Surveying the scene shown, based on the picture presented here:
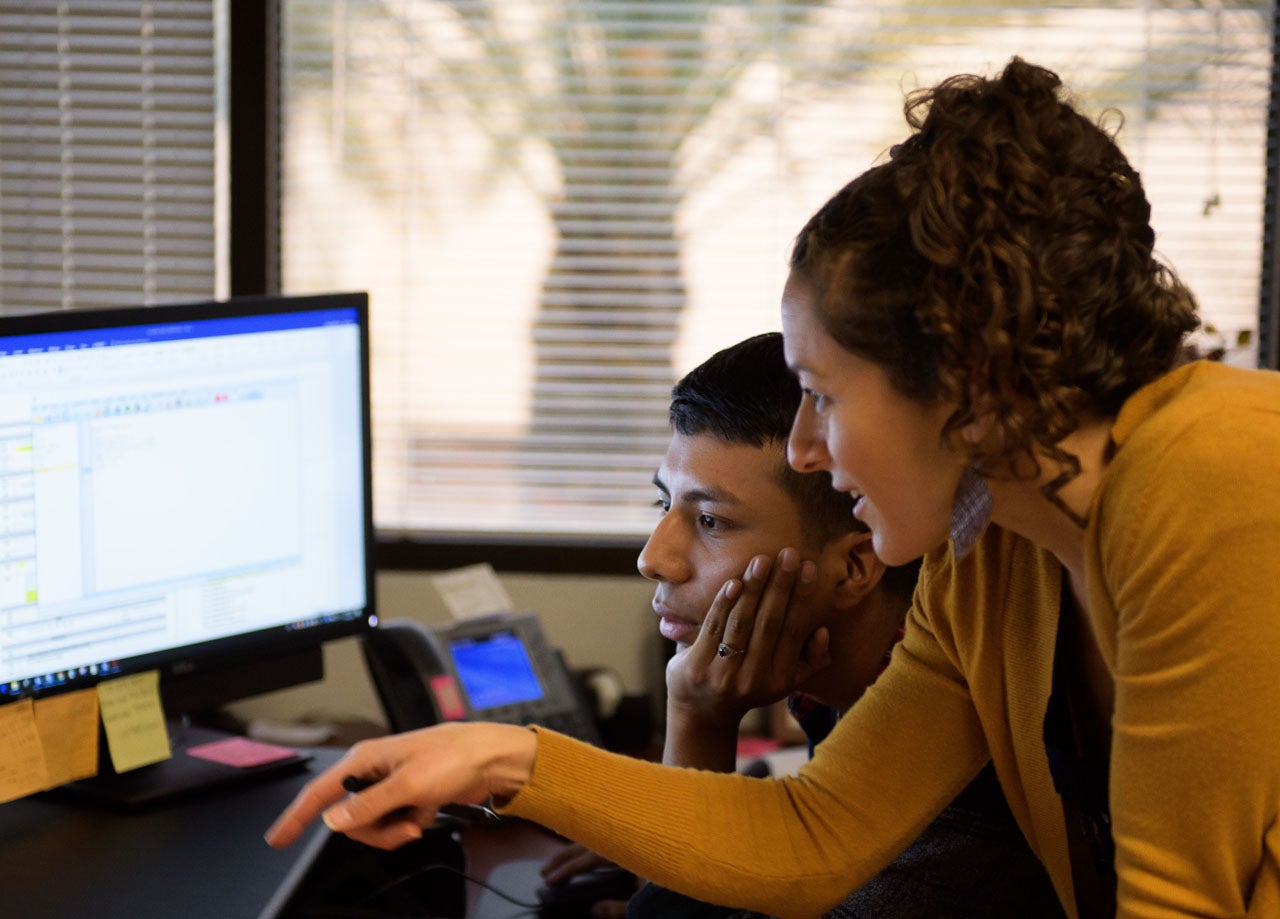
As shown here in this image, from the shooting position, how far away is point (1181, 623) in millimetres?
874

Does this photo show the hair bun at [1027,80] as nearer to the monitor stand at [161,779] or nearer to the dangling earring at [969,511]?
the dangling earring at [969,511]

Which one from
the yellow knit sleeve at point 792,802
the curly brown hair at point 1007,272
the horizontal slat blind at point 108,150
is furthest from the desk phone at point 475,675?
the curly brown hair at point 1007,272

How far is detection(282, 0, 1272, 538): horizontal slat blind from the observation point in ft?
7.34

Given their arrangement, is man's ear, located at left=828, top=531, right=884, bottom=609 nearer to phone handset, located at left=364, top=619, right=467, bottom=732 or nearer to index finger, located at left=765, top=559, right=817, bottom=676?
index finger, located at left=765, top=559, right=817, bottom=676

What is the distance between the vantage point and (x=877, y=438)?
3.15 ft

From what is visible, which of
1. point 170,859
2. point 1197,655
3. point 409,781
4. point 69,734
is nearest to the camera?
point 1197,655

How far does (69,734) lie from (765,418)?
0.76 m

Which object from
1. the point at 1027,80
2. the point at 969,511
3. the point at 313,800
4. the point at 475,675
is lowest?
the point at 475,675

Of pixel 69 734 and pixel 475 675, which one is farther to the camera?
→ pixel 475 675

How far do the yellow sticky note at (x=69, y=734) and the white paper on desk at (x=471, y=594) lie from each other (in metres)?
0.51

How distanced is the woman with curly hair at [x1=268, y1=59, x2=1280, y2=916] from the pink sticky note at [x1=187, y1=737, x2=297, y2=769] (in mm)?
570

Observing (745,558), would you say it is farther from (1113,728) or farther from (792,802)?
(1113,728)

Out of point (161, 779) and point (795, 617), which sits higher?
point (795, 617)

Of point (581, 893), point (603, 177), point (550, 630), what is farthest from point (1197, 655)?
point (603, 177)
